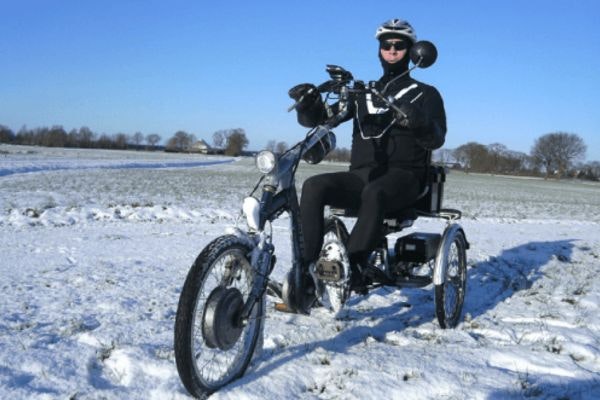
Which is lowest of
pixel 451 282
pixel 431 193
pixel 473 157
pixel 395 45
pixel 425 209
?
pixel 451 282

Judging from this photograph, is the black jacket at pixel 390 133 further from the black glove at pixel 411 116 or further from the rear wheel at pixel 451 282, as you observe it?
the rear wheel at pixel 451 282

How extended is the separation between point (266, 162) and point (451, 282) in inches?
90.4

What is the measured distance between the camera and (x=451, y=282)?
14.3 feet

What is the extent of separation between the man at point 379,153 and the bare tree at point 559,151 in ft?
408

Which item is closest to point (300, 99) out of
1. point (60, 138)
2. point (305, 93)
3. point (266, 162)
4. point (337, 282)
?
point (305, 93)

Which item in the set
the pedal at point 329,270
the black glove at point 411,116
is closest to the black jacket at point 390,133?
the black glove at point 411,116

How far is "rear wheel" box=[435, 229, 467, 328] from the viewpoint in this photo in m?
3.94

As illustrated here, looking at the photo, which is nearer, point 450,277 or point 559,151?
point 450,277

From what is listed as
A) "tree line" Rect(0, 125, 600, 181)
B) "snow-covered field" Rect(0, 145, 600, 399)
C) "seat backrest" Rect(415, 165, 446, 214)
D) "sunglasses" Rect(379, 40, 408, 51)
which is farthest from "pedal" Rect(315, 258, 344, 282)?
"tree line" Rect(0, 125, 600, 181)

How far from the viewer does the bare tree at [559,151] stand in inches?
4577

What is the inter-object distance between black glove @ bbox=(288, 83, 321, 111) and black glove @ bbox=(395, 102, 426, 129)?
0.55 meters

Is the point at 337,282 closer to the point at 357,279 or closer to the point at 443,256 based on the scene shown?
the point at 357,279

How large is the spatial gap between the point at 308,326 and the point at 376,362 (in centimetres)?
86

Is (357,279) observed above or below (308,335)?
above
